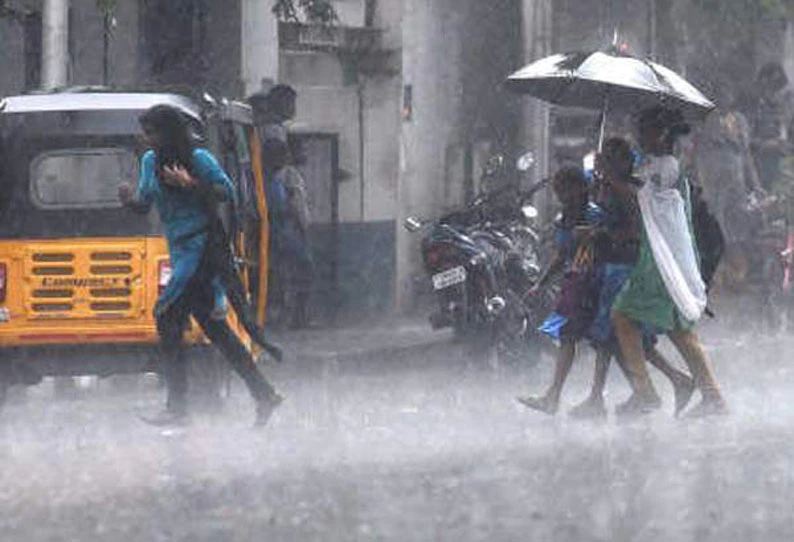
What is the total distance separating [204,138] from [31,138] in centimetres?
102

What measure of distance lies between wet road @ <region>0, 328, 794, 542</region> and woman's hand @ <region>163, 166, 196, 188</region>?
51.2 inches

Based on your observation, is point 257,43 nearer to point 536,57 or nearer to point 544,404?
point 536,57

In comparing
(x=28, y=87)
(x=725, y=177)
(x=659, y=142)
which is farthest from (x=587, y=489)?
(x=725, y=177)

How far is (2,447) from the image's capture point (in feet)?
39.7

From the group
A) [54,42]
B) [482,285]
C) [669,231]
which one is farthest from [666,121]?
[54,42]

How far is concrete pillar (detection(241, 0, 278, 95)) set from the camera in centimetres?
2100

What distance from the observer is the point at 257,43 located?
21062 millimetres

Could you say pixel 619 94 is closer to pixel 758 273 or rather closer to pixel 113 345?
pixel 113 345

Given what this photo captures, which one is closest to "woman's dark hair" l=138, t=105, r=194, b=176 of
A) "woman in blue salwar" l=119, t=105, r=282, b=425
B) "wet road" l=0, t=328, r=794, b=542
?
"woman in blue salwar" l=119, t=105, r=282, b=425

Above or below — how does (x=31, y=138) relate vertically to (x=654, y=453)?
above

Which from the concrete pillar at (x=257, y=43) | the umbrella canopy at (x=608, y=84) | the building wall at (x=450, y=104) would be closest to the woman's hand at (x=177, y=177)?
the umbrella canopy at (x=608, y=84)

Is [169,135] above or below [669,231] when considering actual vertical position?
above

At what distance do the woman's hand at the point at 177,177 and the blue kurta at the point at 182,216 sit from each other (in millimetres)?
73

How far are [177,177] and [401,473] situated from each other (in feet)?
7.89
